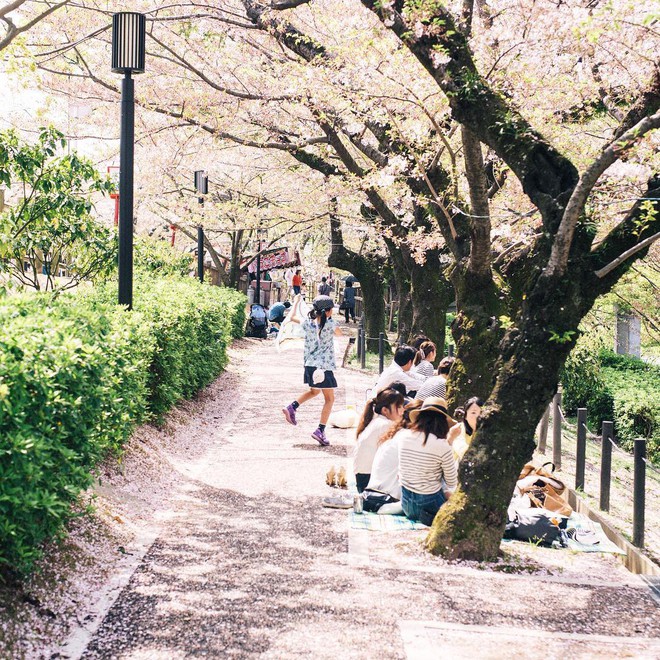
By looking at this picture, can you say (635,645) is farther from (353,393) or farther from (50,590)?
(353,393)

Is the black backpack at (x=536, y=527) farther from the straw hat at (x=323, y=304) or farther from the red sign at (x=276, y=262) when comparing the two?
the red sign at (x=276, y=262)

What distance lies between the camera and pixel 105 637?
4.28 metres

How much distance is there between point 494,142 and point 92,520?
14.9 feet

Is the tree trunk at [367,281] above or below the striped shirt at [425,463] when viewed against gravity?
above

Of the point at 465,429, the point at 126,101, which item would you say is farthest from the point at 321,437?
the point at 126,101

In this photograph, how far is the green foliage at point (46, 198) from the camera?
9.02 meters

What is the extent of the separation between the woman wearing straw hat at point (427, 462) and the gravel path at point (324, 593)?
0.38 meters

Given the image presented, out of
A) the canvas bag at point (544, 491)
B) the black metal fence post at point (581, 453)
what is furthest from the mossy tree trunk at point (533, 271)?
the black metal fence post at point (581, 453)

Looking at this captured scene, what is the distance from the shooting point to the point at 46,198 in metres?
9.60

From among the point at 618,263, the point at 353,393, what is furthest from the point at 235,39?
the point at 618,263

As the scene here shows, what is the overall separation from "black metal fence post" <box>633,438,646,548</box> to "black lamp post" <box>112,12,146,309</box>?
511 centimetres

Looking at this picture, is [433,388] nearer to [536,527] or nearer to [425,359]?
[425,359]

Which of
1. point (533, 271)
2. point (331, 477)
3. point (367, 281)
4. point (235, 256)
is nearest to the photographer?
point (533, 271)

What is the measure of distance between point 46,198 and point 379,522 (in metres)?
5.74
